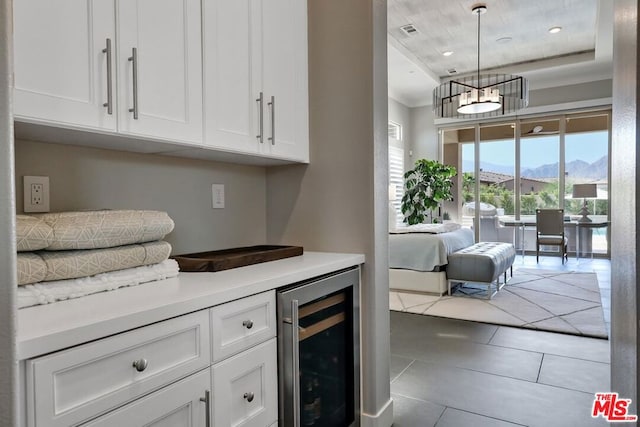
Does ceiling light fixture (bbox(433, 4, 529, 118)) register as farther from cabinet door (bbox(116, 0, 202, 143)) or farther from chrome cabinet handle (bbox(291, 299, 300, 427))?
chrome cabinet handle (bbox(291, 299, 300, 427))

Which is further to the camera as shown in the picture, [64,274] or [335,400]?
[335,400]

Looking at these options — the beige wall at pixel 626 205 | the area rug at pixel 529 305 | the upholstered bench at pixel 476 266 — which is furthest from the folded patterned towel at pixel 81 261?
the upholstered bench at pixel 476 266

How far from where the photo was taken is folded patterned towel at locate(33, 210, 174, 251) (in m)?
1.10

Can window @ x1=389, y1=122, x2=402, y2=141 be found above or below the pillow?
above

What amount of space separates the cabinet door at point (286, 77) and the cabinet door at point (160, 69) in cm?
41

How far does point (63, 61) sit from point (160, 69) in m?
0.32

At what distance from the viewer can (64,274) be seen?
110cm

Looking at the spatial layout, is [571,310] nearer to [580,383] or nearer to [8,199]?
[580,383]

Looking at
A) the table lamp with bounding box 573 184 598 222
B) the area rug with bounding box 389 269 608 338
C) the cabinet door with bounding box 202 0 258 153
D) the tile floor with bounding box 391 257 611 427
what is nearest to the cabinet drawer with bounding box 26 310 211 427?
the cabinet door with bounding box 202 0 258 153

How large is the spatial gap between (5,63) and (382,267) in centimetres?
170

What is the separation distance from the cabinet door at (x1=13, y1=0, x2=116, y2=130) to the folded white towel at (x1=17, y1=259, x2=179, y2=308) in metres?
0.45

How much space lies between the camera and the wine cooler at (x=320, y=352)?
1432 mm

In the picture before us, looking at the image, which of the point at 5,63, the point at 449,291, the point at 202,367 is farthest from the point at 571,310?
the point at 5,63

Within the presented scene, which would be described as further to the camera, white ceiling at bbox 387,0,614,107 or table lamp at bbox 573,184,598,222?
table lamp at bbox 573,184,598,222
